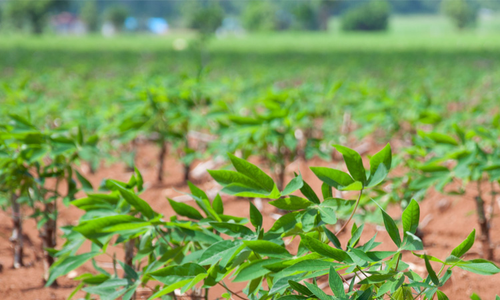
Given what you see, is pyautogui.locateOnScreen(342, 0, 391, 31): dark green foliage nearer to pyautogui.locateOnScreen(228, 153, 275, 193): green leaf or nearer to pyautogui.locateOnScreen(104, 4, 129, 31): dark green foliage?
pyautogui.locateOnScreen(104, 4, 129, 31): dark green foliage

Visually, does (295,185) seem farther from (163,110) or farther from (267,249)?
(163,110)

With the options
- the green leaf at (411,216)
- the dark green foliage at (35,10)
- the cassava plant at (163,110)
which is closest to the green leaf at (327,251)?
the green leaf at (411,216)

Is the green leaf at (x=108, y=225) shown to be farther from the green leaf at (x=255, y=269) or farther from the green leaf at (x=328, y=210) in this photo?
the green leaf at (x=328, y=210)

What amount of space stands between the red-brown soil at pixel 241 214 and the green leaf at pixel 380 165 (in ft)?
1.16

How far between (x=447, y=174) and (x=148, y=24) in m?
96.2

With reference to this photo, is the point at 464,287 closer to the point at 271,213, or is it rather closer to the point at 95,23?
the point at 271,213

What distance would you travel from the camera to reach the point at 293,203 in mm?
879

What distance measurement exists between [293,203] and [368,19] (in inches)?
2432

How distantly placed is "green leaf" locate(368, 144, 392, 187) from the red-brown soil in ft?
1.16

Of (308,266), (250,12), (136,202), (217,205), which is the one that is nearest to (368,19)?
(250,12)

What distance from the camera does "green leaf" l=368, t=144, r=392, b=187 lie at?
83cm

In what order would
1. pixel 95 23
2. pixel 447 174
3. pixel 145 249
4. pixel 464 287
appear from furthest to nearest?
pixel 95 23 < pixel 447 174 < pixel 464 287 < pixel 145 249

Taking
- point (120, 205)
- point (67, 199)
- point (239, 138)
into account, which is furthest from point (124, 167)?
point (120, 205)

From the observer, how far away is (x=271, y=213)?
2.51 m
